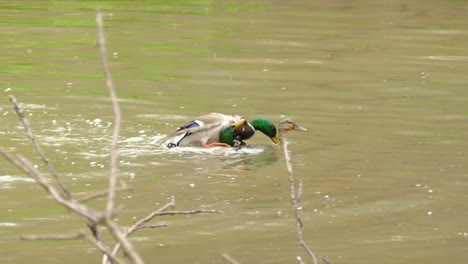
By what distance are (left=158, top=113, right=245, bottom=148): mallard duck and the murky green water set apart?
20cm

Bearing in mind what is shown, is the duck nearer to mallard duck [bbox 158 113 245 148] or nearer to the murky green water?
mallard duck [bbox 158 113 245 148]

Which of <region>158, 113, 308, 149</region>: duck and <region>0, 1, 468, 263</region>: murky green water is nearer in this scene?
<region>0, 1, 468, 263</region>: murky green water

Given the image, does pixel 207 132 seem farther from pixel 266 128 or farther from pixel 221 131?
pixel 266 128

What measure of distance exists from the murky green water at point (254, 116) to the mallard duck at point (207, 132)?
20 centimetres

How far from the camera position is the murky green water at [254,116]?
6.89 m

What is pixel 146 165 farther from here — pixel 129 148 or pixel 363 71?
pixel 363 71

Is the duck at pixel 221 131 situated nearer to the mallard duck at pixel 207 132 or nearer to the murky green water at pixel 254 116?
the mallard duck at pixel 207 132

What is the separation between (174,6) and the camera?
58.1 feet

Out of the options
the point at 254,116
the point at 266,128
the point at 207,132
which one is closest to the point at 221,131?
the point at 207,132

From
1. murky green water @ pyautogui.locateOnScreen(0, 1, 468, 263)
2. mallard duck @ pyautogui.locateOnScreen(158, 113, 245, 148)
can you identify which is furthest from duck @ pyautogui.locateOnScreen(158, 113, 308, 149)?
murky green water @ pyautogui.locateOnScreen(0, 1, 468, 263)

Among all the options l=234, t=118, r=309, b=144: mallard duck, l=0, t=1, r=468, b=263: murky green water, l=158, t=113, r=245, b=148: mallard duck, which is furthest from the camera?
l=234, t=118, r=309, b=144: mallard duck

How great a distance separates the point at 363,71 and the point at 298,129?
3377 mm

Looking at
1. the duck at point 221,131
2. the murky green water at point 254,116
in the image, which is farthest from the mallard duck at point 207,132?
the murky green water at point 254,116

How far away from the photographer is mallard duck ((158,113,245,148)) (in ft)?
30.4
